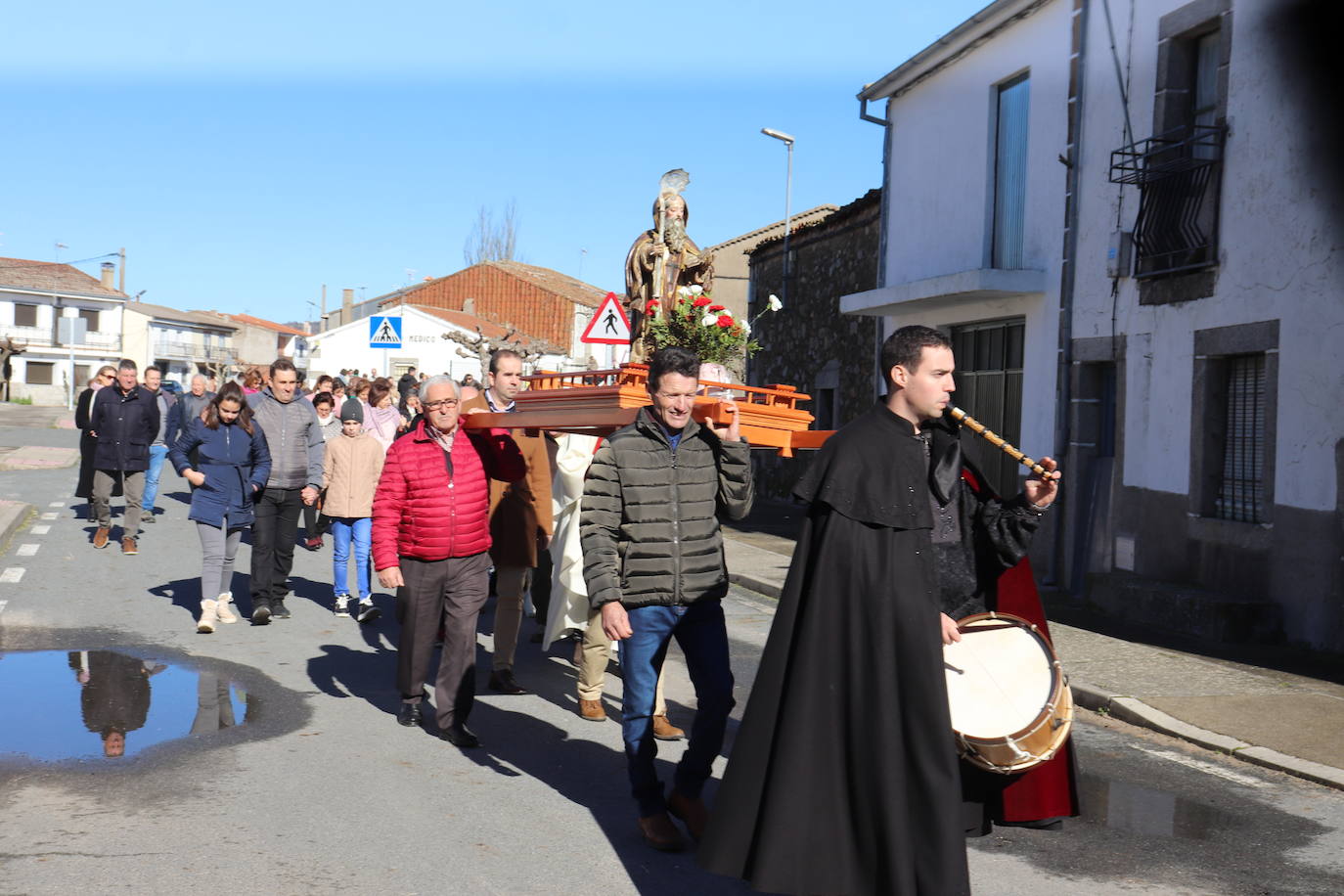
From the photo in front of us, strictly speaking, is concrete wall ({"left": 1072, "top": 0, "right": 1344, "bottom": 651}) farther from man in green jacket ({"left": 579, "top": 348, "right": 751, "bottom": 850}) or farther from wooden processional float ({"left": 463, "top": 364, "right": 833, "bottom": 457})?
man in green jacket ({"left": 579, "top": 348, "right": 751, "bottom": 850})

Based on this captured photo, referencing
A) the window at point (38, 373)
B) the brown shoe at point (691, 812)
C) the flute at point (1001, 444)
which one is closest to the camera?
the flute at point (1001, 444)

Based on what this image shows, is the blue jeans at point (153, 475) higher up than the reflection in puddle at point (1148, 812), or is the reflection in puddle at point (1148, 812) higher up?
the blue jeans at point (153, 475)

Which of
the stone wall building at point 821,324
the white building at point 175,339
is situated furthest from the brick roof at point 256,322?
the stone wall building at point 821,324

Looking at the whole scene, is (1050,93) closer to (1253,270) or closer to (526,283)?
(1253,270)

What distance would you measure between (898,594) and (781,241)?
21631 millimetres

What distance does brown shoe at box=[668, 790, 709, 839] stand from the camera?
523 centimetres

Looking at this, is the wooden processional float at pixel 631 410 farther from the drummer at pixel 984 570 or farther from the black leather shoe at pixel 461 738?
the black leather shoe at pixel 461 738

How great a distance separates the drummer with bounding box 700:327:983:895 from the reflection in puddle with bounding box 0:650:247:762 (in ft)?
11.6

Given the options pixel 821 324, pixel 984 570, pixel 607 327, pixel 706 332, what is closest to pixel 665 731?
pixel 706 332

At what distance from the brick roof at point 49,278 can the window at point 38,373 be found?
4432mm

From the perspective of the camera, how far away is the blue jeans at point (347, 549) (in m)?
10.6

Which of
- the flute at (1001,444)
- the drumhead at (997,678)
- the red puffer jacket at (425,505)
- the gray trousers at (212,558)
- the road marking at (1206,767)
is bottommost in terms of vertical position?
the road marking at (1206,767)

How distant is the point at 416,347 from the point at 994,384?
54.8 meters

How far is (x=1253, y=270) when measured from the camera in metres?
11.5
